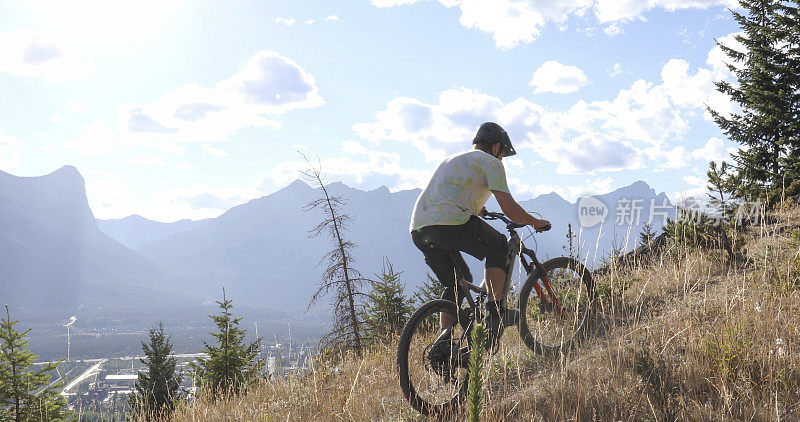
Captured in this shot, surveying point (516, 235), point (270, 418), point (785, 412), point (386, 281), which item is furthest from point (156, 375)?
point (785, 412)

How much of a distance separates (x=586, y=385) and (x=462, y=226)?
64.2 inches

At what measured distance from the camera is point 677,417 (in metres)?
3.22

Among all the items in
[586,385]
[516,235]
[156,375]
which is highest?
[516,235]

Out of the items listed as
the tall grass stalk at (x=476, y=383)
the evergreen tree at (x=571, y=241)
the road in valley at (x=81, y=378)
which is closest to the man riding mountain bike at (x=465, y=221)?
the evergreen tree at (x=571, y=241)

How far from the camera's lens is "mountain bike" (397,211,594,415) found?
3.94 meters

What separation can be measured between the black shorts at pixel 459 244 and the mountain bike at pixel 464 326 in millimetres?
70

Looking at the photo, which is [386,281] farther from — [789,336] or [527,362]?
[789,336]

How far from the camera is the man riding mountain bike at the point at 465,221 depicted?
404 cm

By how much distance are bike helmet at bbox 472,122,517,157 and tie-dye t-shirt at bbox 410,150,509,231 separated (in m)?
0.30

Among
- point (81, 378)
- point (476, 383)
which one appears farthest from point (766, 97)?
point (81, 378)

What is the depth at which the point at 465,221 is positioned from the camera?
406 cm

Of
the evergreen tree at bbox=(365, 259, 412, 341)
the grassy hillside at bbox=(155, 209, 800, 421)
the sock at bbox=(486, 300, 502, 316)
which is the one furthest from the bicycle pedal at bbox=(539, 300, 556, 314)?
the evergreen tree at bbox=(365, 259, 412, 341)

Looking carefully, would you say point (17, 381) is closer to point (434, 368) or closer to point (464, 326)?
point (434, 368)

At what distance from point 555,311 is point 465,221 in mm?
1815
